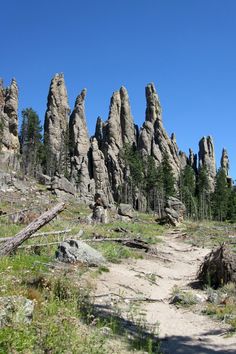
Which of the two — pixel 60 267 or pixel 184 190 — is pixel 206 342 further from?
pixel 184 190

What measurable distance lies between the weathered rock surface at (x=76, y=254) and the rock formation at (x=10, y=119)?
9715 cm

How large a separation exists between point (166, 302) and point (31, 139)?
10657 cm

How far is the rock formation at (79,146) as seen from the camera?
122m

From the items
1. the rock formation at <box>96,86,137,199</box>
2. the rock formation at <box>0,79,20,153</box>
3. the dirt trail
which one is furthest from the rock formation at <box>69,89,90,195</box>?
the dirt trail

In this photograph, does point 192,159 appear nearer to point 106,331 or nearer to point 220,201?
point 220,201

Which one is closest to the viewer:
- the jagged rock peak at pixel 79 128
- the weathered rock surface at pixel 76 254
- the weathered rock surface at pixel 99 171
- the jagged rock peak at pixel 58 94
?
the weathered rock surface at pixel 76 254

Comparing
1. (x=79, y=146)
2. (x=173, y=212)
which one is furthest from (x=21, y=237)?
(x=79, y=146)

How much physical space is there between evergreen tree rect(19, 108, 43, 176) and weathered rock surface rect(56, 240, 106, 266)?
96.0 metres

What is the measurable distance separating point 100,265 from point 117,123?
126m

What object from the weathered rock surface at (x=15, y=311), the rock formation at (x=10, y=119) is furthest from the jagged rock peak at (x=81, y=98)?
the weathered rock surface at (x=15, y=311)

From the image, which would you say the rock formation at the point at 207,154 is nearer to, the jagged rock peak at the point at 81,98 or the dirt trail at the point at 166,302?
the jagged rock peak at the point at 81,98

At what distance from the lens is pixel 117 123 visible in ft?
459

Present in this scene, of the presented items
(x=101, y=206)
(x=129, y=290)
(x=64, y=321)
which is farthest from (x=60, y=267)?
(x=101, y=206)

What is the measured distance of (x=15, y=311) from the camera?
688 centimetres
